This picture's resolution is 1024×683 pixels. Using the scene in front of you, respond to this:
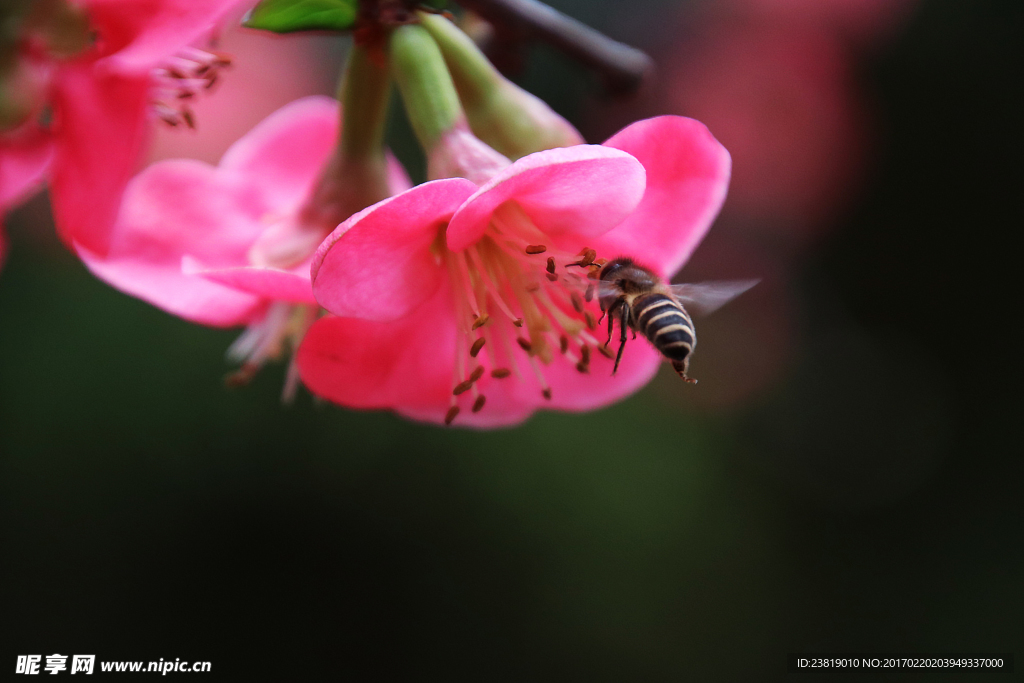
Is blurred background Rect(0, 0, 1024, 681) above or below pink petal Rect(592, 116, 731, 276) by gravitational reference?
below

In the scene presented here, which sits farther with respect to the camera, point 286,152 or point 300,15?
point 286,152

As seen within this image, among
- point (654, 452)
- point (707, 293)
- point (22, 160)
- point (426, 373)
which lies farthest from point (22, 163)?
point (654, 452)

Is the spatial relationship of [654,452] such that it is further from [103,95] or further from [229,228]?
[103,95]

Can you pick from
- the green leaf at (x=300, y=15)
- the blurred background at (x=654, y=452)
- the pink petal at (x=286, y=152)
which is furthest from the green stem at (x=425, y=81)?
the blurred background at (x=654, y=452)

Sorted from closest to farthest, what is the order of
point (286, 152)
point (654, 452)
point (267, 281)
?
1. point (267, 281)
2. point (286, 152)
3. point (654, 452)

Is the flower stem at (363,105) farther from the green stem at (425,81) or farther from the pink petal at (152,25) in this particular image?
the pink petal at (152,25)

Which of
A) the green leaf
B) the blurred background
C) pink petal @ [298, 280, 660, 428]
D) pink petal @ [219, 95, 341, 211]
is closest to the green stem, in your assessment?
the green leaf

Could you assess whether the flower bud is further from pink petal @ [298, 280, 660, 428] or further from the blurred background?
the blurred background
